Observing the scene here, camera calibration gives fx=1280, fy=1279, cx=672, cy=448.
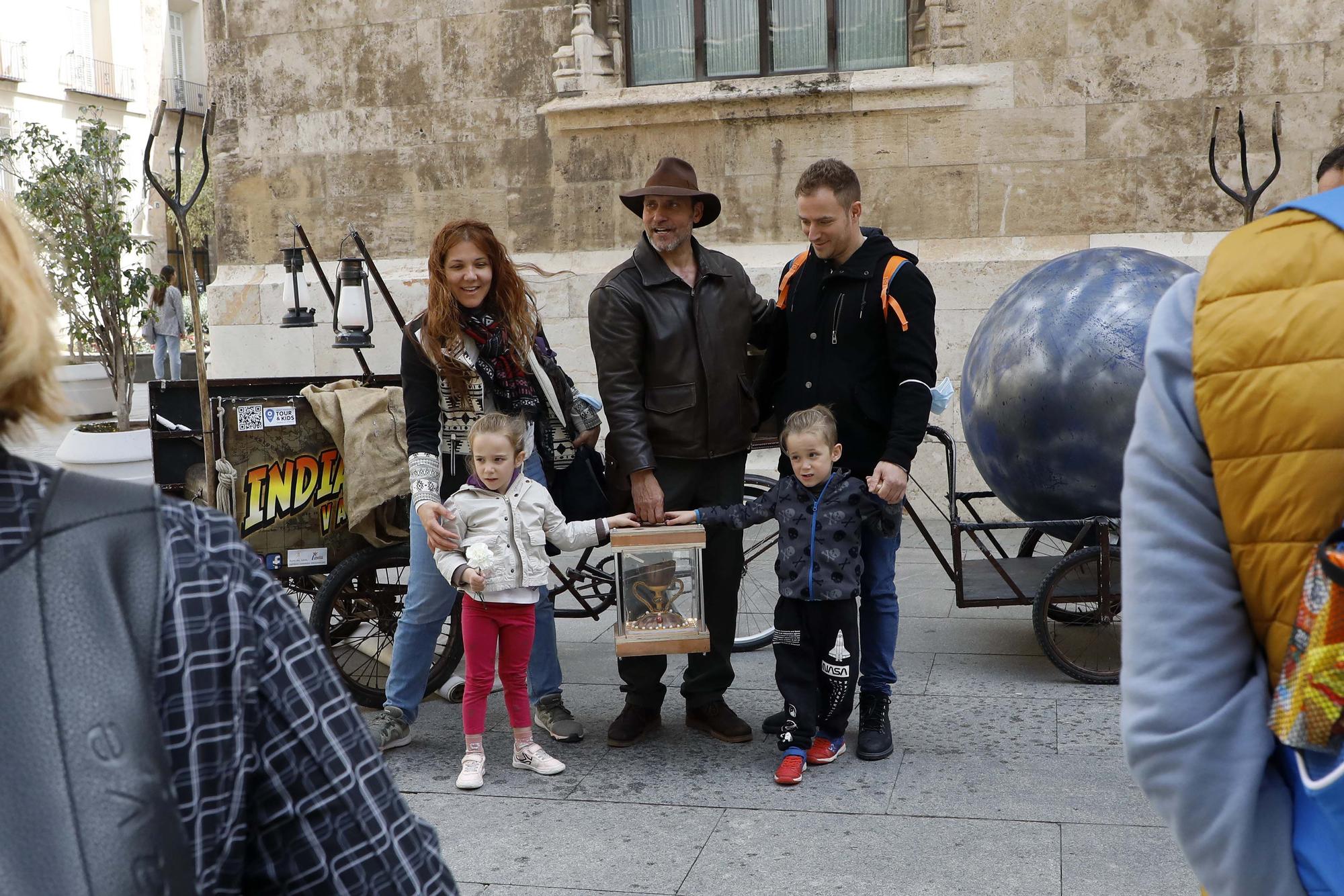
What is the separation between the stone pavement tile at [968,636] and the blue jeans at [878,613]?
1.26m

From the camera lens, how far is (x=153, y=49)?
34.6m

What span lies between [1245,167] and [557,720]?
5739 millimetres

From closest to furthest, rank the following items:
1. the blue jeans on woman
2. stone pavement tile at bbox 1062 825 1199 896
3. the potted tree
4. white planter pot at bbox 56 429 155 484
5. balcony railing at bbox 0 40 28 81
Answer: stone pavement tile at bbox 1062 825 1199 896 → the blue jeans on woman → white planter pot at bbox 56 429 155 484 → the potted tree → balcony railing at bbox 0 40 28 81

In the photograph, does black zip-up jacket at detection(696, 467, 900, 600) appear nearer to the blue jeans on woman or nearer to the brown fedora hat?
the blue jeans on woman

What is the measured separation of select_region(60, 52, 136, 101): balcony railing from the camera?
31.5 m

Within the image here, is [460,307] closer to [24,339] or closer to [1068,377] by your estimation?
[1068,377]

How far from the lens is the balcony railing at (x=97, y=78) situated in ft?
103

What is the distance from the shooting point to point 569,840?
390cm

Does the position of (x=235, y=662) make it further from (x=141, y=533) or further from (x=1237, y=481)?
(x=1237, y=481)

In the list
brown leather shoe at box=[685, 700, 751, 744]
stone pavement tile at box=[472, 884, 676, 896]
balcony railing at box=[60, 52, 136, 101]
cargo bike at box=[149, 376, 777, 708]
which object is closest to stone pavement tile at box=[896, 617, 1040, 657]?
brown leather shoe at box=[685, 700, 751, 744]

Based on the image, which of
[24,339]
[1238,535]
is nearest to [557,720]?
[1238,535]

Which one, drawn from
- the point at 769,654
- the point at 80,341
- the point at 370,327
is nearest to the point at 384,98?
the point at 80,341

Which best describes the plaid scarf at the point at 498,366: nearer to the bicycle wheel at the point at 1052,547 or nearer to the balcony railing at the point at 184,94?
the bicycle wheel at the point at 1052,547

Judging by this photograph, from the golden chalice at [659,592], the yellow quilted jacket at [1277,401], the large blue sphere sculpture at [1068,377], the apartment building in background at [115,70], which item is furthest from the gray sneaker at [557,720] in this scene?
the apartment building in background at [115,70]
